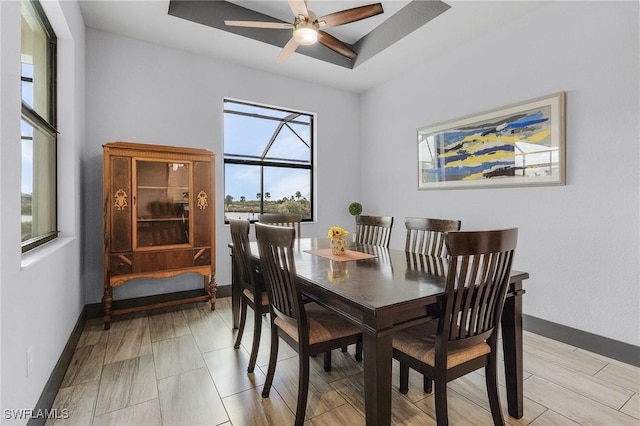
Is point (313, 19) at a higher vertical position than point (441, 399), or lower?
higher

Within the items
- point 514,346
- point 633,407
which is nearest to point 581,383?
point 633,407

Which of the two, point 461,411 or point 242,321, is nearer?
point 461,411

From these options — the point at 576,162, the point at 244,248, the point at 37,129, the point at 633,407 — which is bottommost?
the point at 633,407

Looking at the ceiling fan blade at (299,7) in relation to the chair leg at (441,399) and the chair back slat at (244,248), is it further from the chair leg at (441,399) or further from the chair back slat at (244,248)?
the chair leg at (441,399)

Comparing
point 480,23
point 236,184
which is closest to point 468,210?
point 480,23

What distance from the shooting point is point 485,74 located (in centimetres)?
314

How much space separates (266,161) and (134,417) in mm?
3152

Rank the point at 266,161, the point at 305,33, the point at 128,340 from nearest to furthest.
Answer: the point at 305,33, the point at 128,340, the point at 266,161

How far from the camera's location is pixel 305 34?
231 centimetres

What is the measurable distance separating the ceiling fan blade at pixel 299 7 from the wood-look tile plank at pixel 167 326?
2.72 m

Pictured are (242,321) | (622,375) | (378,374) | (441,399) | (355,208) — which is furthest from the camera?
(355,208)

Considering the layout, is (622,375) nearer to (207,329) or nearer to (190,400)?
(190,400)

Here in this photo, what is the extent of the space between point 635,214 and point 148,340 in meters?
3.83

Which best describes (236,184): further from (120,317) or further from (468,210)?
(468,210)
